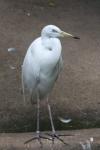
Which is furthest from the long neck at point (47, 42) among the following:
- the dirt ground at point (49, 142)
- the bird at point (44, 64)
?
the dirt ground at point (49, 142)

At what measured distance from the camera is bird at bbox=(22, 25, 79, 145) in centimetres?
452

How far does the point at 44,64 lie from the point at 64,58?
1978 mm

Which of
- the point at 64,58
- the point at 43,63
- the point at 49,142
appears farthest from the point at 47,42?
the point at 64,58

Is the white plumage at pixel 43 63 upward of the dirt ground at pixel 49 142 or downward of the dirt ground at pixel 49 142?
upward

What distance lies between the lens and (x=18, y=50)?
659cm

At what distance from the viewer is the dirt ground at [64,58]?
17.0 ft

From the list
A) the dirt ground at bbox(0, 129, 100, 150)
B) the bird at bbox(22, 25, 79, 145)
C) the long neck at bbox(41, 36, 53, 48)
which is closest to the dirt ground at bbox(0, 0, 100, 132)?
the dirt ground at bbox(0, 129, 100, 150)

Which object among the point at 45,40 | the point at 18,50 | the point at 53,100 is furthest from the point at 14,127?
the point at 18,50

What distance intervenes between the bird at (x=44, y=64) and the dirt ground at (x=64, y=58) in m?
0.36

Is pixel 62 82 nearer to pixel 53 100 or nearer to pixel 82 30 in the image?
pixel 53 100

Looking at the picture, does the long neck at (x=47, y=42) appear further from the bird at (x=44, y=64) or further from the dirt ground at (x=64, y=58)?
the dirt ground at (x=64, y=58)

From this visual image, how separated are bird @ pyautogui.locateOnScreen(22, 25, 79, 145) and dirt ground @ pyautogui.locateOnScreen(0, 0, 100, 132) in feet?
1.18

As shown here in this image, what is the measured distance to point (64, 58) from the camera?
652 cm

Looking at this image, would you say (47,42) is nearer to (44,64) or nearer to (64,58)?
(44,64)
